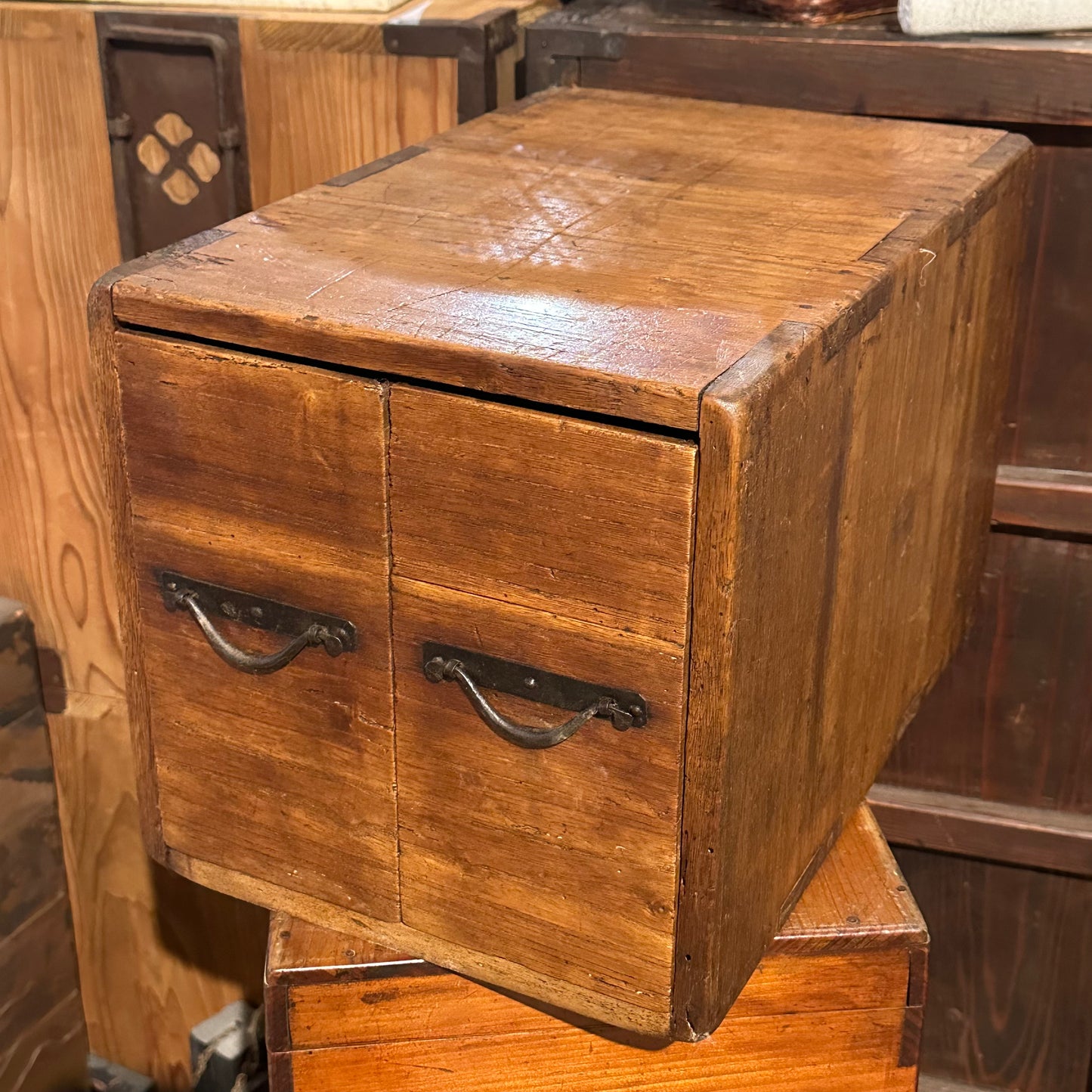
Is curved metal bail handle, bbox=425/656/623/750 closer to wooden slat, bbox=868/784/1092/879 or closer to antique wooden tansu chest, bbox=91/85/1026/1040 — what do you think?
antique wooden tansu chest, bbox=91/85/1026/1040

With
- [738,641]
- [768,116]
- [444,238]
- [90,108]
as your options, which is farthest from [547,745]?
[90,108]

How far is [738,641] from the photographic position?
81cm

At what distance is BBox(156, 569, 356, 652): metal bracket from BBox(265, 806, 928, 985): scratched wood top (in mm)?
266

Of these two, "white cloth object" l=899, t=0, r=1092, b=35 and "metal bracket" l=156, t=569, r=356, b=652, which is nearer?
"metal bracket" l=156, t=569, r=356, b=652

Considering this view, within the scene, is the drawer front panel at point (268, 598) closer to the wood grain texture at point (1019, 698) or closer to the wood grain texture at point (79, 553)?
the wood grain texture at point (79, 553)

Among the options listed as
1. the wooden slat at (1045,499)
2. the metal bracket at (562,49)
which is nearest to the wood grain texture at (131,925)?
the metal bracket at (562,49)

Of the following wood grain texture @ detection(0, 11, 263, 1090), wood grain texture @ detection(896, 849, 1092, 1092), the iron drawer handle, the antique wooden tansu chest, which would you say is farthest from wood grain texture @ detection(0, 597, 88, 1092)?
Answer: wood grain texture @ detection(896, 849, 1092, 1092)

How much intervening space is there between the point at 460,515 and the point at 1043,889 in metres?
0.97

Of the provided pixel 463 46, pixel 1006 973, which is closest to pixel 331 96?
pixel 463 46

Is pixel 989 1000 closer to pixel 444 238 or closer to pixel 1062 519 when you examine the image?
pixel 1062 519

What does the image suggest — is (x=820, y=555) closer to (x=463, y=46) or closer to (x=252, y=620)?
(x=252, y=620)

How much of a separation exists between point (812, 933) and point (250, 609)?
1.57 feet

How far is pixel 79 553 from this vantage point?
5.28 feet

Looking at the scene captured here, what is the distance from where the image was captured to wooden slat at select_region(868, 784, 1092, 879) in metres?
1.50
